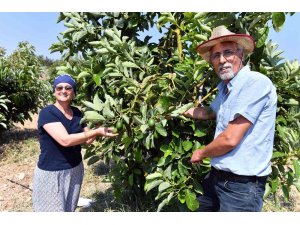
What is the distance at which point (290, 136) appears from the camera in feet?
6.67

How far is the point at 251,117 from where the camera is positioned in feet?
5.20

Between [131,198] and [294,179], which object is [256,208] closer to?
[294,179]

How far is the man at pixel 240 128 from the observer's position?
161 cm

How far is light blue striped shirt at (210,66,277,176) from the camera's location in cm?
160

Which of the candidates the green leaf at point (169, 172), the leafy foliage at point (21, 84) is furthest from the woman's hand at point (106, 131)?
the leafy foliage at point (21, 84)

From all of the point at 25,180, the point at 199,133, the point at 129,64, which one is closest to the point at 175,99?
the point at 199,133

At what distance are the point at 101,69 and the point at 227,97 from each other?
1.12 metres

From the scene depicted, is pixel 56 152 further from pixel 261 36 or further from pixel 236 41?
pixel 261 36

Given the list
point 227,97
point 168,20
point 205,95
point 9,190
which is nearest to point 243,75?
point 227,97

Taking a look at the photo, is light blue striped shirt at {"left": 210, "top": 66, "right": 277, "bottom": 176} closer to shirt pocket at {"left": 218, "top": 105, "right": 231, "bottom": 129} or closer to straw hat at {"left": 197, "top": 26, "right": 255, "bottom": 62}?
shirt pocket at {"left": 218, "top": 105, "right": 231, "bottom": 129}

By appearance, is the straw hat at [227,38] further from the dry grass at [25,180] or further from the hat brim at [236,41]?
the dry grass at [25,180]

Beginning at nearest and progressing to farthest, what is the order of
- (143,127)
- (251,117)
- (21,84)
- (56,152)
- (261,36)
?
(251,117)
(261,36)
(143,127)
(56,152)
(21,84)

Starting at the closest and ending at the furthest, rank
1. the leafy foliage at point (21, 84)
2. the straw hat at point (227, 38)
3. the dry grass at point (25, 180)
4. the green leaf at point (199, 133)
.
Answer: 1. the straw hat at point (227, 38)
2. the green leaf at point (199, 133)
3. the dry grass at point (25, 180)
4. the leafy foliage at point (21, 84)

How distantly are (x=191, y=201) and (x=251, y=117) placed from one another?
0.70 m
